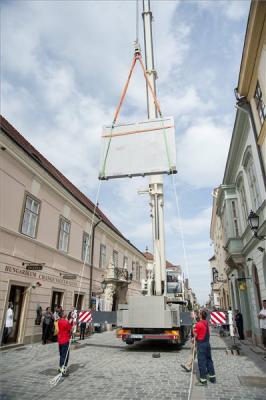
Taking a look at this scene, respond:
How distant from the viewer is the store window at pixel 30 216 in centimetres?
1268

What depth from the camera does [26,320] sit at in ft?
40.1

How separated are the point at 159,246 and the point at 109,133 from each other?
471cm

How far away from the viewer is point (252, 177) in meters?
12.3

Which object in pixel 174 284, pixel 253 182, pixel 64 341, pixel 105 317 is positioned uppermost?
pixel 253 182

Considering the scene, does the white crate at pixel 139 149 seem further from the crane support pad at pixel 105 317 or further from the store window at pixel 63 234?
the store window at pixel 63 234

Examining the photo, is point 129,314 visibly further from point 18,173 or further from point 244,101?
point 244,101

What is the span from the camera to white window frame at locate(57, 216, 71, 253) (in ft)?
52.1

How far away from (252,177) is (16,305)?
11.3m

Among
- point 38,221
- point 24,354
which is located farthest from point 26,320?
point 38,221

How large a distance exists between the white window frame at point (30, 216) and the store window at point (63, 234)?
2354 millimetres

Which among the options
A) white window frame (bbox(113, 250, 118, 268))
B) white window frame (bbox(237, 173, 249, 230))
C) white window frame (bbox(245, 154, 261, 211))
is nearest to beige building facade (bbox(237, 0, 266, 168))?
white window frame (bbox(245, 154, 261, 211))

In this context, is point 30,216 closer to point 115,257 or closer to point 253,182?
point 253,182

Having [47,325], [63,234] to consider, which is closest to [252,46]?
[63,234]

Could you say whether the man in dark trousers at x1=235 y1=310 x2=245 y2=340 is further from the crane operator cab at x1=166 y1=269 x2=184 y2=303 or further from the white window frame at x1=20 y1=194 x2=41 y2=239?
the white window frame at x1=20 y1=194 x2=41 y2=239
